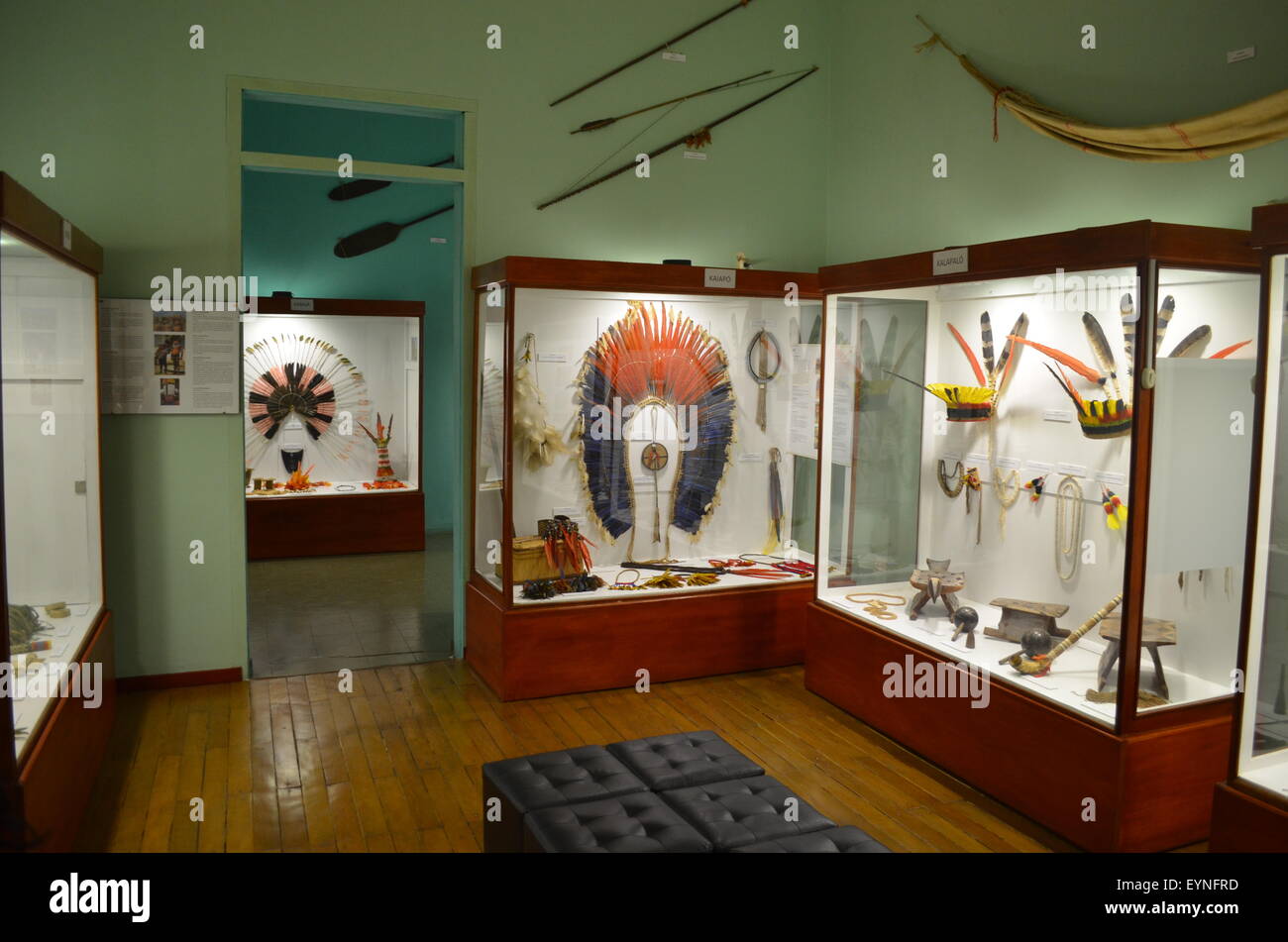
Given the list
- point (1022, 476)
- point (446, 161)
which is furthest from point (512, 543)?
point (446, 161)

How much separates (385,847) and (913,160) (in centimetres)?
466

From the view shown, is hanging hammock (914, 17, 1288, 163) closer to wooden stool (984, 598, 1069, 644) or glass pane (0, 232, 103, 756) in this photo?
wooden stool (984, 598, 1069, 644)

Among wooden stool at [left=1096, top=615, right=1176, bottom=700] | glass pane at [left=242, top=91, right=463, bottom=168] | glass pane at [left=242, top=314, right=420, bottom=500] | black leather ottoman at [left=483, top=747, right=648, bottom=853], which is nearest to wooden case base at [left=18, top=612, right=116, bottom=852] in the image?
black leather ottoman at [left=483, top=747, right=648, bottom=853]

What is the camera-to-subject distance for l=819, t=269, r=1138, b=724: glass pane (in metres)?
3.87

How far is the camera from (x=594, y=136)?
609cm

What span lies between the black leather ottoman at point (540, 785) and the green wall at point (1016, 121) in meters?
3.20

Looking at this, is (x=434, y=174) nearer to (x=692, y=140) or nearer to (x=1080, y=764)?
(x=692, y=140)

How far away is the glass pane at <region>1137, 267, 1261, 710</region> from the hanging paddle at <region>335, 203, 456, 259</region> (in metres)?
7.78

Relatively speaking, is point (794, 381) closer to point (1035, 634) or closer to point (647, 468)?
point (647, 468)

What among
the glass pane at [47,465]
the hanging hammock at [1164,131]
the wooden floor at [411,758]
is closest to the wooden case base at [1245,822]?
the wooden floor at [411,758]

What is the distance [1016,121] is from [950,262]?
1.48 meters

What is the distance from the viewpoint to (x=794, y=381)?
5.82 m

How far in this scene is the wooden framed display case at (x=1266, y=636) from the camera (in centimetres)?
302

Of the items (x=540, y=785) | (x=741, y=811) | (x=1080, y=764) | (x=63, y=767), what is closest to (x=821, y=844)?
(x=741, y=811)
